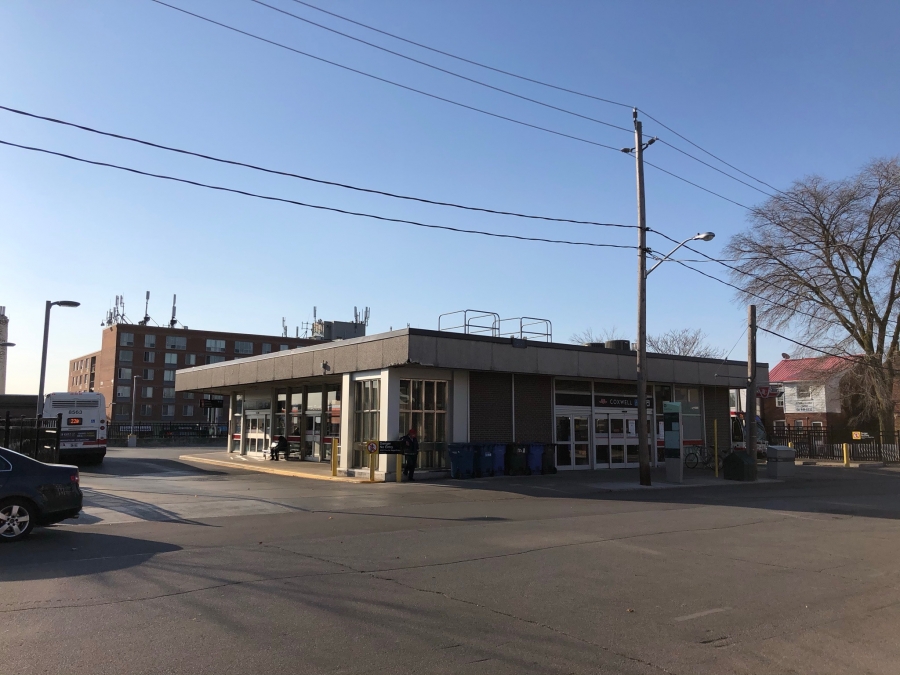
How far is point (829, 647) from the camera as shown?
6.02 meters

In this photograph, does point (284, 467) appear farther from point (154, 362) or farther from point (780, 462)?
point (154, 362)

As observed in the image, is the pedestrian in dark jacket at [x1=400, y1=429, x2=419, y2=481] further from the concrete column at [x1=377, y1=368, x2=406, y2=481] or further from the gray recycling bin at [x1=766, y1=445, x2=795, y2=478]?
the gray recycling bin at [x1=766, y1=445, x2=795, y2=478]

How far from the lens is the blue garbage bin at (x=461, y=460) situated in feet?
73.1

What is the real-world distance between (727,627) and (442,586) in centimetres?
293

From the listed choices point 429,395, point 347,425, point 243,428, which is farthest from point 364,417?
point 243,428

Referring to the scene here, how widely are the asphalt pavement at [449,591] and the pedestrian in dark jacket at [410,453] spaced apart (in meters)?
5.97

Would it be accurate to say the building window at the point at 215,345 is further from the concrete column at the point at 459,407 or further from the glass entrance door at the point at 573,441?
the concrete column at the point at 459,407

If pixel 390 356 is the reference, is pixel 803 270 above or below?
above

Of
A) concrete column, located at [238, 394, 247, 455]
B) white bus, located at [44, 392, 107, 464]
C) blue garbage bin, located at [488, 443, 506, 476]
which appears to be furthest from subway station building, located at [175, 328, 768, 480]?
white bus, located at [44, 392, 107, 464]

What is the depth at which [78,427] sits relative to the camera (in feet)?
94.6

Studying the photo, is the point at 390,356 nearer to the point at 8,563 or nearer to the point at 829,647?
the point at 8,563

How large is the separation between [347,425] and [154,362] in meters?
80.1

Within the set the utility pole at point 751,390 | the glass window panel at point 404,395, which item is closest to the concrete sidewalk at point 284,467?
the glass window panel at point 404,395

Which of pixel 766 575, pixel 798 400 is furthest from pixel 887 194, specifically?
pixel 766 575
